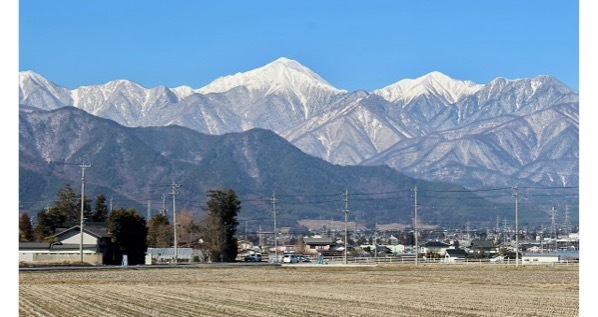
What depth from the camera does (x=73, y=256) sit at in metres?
78.1

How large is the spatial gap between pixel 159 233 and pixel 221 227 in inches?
417

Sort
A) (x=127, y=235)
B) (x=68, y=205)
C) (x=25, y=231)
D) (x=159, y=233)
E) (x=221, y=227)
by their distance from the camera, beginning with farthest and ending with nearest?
(x=68, y=205) → (x=159, y=233) → (x=25, y=231) → (x=221, y=227) → (x=127, y=235)

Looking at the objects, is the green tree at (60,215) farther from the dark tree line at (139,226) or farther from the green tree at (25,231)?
the green tree at (25,231)

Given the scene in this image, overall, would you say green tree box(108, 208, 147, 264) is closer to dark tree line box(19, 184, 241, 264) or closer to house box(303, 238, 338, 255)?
dark tree line box(19, 184, 241, 264)

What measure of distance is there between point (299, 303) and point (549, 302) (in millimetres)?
6627

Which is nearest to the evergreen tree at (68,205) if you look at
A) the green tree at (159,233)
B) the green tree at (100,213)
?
the green tree at (100,213)

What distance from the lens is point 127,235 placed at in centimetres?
7738

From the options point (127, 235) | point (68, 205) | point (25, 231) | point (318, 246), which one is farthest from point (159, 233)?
point (318, 246)

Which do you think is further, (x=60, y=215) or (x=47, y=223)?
(x=60, y=215)

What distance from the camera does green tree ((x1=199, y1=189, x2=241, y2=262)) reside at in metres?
88.0

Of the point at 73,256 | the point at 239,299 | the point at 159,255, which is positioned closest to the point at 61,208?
the point at 159,255

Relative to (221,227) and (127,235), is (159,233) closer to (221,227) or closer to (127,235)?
(221,227)
